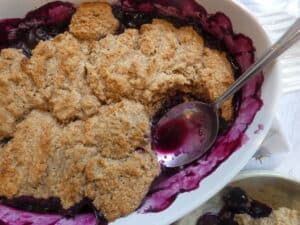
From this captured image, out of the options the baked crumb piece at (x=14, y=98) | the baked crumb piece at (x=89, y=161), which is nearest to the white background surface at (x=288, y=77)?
the baked crumb piece at (x=89, y=161)

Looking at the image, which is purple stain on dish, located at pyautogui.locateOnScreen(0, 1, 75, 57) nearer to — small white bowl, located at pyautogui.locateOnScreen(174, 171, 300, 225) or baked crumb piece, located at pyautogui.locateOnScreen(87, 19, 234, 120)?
baked crumb piece, located at pyautogui.locateOnScreen(87, 19, 234, 120)

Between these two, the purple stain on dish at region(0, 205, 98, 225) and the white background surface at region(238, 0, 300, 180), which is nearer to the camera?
the purple stain on dish at region(0, 205, 98, 225)

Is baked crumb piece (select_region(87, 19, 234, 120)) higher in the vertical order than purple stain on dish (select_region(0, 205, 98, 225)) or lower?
higher

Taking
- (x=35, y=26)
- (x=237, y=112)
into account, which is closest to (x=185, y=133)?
(x=237, y=112)

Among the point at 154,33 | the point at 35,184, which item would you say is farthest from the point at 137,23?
the point at 35,184

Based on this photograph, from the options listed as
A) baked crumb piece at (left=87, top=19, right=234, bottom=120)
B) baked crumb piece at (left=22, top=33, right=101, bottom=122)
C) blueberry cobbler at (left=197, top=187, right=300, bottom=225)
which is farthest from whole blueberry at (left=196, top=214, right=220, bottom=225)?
baked crumb piece at (left=22, top=33, right=101, bottom=122)
